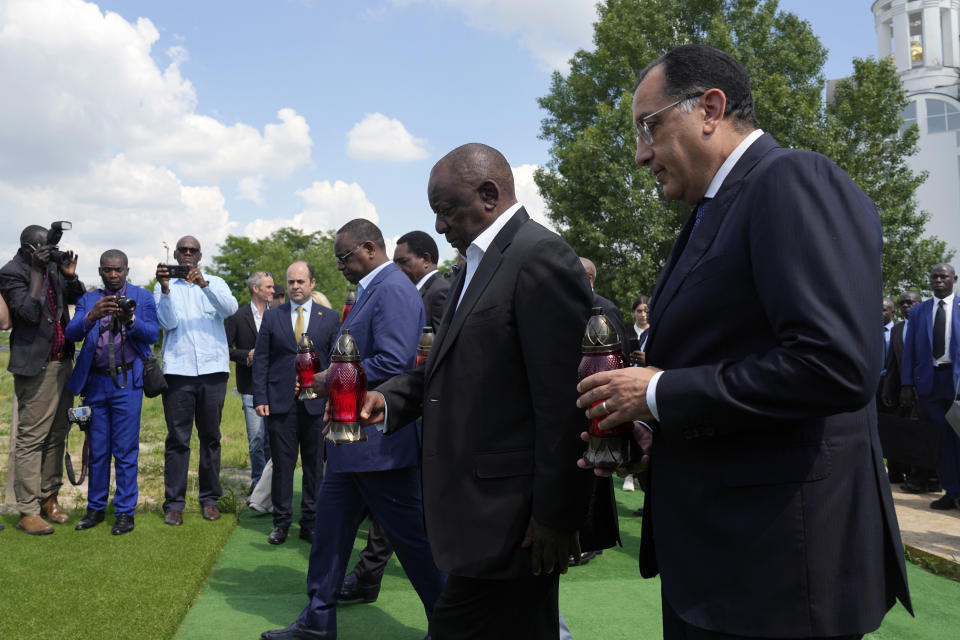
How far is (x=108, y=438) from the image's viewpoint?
22.6 feet

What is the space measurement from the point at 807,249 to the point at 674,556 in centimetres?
79

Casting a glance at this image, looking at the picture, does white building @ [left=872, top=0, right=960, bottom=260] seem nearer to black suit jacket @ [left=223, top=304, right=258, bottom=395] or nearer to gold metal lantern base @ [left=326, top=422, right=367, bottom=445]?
black suit jacket @ [left=223, top=304, right=258, bottom=395]

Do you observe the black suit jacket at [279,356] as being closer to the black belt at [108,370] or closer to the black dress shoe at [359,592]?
the black belt at [108,370]

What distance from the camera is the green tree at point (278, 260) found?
212ft

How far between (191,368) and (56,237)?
168 cm

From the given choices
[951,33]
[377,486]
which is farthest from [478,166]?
[951,33]

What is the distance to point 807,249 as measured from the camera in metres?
1.58

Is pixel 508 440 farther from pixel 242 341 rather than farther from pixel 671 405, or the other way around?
pixel 242 341

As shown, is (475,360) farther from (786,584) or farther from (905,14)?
(905,14)

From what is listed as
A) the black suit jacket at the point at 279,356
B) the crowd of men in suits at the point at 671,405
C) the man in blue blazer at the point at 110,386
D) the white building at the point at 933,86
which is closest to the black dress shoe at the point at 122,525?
the man in blue blazer at the point at 110,386

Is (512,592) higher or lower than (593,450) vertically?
lower

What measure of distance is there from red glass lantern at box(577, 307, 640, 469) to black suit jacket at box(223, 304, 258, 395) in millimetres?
7462

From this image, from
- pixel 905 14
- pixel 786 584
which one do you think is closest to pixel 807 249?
pixel 786 584

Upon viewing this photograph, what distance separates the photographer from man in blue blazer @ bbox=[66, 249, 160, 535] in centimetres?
678
